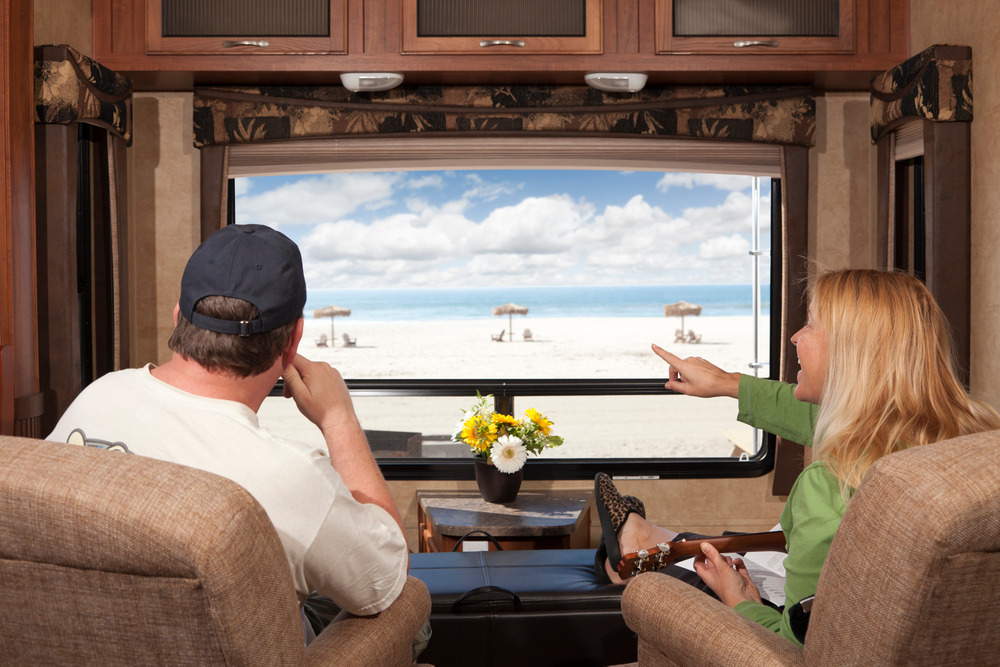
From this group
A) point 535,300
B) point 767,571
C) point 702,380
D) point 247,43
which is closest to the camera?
point 702,380

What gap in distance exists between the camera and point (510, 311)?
74.7 ft

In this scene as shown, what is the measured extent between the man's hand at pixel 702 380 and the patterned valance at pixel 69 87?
2144 millimetres

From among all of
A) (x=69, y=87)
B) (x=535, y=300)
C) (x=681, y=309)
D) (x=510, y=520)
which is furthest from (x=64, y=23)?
(x=681, y=309)

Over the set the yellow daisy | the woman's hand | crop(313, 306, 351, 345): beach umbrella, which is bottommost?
the woman's hand

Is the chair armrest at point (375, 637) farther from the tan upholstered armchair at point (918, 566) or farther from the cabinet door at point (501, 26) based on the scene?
the cabinet door at point (501, 26)

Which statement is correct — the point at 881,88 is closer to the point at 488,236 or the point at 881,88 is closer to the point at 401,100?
the point at 401,100

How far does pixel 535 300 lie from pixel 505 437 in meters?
19.1

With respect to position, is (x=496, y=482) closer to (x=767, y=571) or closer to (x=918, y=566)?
(x=767, y=571)

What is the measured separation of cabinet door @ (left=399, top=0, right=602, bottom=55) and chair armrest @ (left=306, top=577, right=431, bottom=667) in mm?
2346

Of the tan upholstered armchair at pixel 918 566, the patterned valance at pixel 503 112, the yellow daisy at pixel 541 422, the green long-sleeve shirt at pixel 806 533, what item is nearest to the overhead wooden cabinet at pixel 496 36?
the patterned valance at pixel 503 112

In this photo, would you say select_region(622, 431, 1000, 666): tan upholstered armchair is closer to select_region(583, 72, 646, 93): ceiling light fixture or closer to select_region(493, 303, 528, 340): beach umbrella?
select_region(583, 72, 646, 93): ceiling light fixture

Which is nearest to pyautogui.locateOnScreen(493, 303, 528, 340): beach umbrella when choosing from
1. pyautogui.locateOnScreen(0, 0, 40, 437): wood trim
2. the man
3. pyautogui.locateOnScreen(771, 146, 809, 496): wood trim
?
pyautogui.locateOnScreen(771, 146, 809, 496): wood trim

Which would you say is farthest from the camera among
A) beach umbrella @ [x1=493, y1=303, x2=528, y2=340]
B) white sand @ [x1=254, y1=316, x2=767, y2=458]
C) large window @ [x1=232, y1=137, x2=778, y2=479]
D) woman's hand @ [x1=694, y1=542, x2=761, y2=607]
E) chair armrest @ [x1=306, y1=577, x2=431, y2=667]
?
beach umbrella @ [x1=493, y1=303, x2=528, y2=340]

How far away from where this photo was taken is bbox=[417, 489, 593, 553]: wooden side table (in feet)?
9.50
